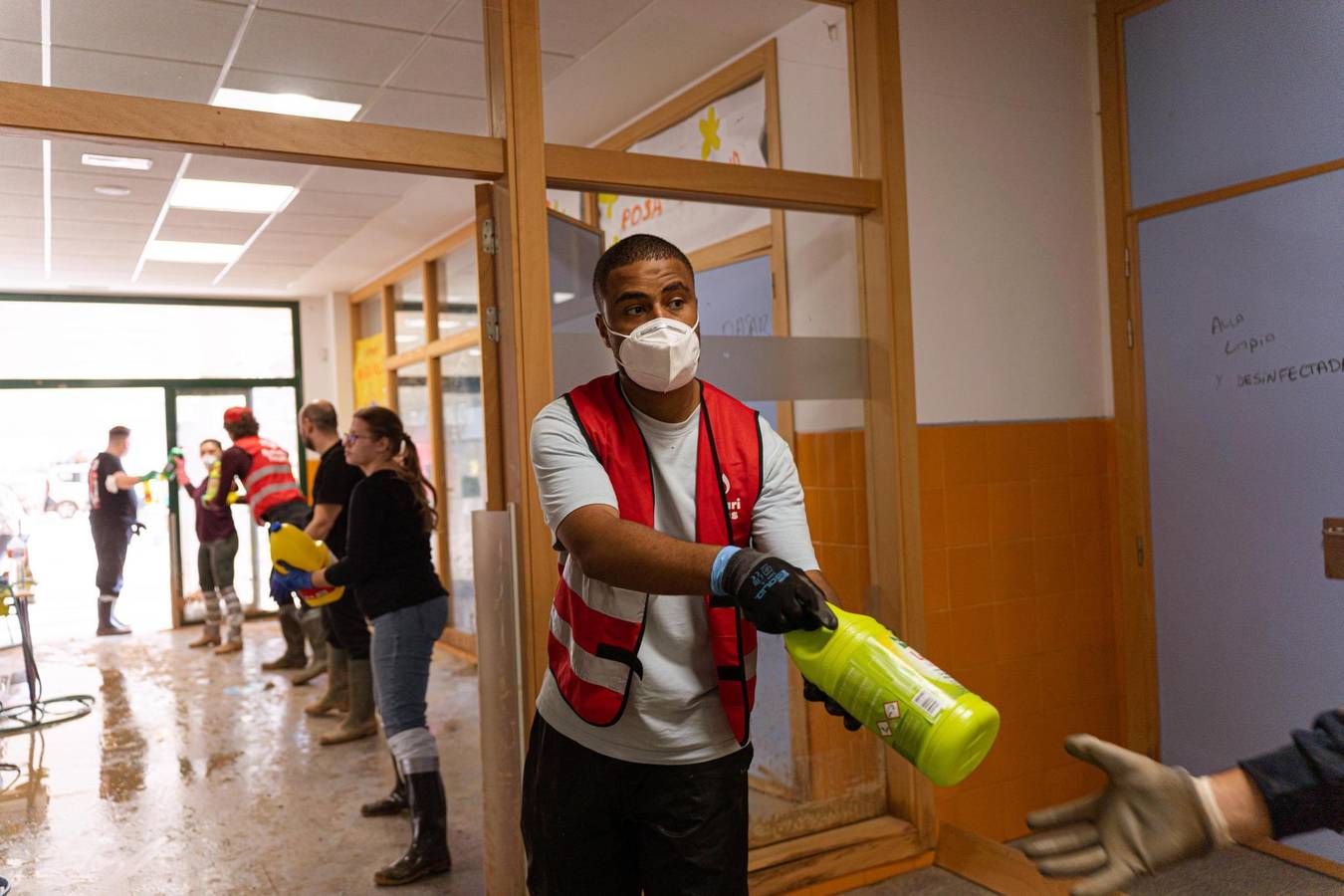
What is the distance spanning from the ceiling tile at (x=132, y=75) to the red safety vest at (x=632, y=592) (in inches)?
48.3

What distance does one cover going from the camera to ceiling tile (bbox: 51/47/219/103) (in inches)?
82.9

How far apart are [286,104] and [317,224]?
3.06 meters

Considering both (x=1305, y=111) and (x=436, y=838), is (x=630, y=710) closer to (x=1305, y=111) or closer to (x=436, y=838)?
(x=436, y=838)

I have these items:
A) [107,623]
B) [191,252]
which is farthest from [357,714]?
[191,252]

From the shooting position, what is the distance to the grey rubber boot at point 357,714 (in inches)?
172

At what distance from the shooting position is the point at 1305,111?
2.85 meters

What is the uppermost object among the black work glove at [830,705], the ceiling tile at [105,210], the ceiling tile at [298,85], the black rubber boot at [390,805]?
the ceiling tile at [298,85]

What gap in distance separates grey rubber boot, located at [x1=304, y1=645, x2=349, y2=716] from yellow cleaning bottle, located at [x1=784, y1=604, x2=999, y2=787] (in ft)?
12.9

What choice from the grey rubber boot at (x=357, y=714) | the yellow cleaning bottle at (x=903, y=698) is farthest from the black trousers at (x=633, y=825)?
the grey rubber boot at (x=357, y=714)

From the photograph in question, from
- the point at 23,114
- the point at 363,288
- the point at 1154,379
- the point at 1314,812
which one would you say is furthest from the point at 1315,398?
the point at 363,288

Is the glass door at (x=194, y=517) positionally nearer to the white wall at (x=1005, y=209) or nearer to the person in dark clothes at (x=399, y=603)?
the person in dark clothes at (x=399, y=603)

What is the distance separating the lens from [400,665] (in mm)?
3180

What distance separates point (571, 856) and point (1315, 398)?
7.99 feet

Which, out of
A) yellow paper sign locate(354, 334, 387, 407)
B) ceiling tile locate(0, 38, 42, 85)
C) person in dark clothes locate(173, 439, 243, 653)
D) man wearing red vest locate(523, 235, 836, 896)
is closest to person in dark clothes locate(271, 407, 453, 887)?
person in dark clothes locate(173, 439, 243, 653)
